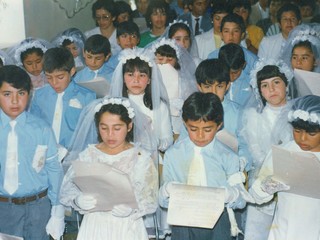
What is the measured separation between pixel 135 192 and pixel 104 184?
24 cm

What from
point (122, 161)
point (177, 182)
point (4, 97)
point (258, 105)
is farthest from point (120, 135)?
point (258, 105)

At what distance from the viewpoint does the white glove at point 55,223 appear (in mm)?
3881

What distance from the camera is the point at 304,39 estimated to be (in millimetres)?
5535

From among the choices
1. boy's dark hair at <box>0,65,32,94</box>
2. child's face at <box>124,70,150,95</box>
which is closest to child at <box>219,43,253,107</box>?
child's face at <box>124,70,150,95</box>

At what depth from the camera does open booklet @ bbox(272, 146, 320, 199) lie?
10.9 feet

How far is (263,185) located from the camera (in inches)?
140

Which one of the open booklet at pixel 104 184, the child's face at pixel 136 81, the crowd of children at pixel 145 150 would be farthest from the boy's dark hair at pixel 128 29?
the open booklet at pixel 104 184

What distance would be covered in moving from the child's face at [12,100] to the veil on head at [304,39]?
103 inches

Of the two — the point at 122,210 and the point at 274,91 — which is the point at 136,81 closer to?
the point at 274,91

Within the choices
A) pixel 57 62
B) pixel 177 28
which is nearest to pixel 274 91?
pixel 57 62

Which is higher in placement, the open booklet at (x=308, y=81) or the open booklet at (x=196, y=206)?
the open booklet at (x=308, y=81)

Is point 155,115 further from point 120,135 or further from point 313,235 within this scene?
point 313,235

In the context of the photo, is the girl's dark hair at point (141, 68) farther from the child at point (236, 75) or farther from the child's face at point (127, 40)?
the child's face at point (127, 40)

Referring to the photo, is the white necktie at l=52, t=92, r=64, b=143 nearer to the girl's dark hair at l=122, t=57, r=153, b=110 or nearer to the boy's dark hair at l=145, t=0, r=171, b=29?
the girl's dark hair at l=122, t=57, r=153, b=110
